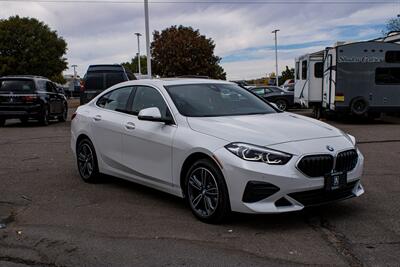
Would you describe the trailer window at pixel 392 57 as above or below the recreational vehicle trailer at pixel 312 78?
above

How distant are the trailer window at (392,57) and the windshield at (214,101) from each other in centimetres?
1248

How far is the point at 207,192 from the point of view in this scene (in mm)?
5660

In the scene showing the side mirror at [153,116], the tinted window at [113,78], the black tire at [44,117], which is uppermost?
the tinted window at [113,78]

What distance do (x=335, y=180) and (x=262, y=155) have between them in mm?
849

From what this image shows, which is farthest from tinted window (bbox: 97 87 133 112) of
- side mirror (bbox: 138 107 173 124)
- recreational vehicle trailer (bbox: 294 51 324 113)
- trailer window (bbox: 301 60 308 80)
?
trailer window (bbox: 301 60 308 80)

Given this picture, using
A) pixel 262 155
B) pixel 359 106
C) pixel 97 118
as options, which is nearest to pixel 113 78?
pixel 359 106

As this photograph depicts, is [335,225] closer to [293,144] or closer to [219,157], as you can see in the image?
[293,144]

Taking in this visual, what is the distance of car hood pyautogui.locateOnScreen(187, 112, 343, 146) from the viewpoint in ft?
17.8

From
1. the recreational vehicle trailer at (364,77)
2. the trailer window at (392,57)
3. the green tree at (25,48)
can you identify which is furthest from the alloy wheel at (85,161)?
the green tree at (25,48)

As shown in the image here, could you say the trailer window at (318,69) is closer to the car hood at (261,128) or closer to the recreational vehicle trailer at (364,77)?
the recreational vehicle trailer at (364,77)

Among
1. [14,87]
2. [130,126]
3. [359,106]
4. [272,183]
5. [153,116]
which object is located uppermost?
[14,87]

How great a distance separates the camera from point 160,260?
4629mm

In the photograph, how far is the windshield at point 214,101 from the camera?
6.34m

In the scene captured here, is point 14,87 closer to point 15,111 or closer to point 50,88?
A: point 15,111
